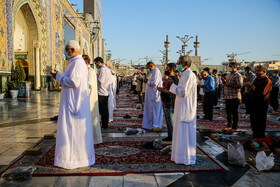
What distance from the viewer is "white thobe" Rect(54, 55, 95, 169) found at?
3594 millimetres

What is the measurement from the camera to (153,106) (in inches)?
261

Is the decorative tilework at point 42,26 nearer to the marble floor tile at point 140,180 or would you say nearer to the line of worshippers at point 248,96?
the line of worshippers at point 248,96

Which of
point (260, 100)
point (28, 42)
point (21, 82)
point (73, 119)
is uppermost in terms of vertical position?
point (28, 42)

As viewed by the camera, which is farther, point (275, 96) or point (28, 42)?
point (28, 42)

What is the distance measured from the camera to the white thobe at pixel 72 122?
141 inches

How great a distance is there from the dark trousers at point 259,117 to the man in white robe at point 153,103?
2227 millimetres

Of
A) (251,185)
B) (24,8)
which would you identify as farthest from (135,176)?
(24,8)

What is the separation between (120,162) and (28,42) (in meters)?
16.2

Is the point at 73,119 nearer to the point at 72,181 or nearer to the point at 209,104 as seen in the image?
the point at 72,181

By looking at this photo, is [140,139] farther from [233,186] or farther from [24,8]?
[24,8]

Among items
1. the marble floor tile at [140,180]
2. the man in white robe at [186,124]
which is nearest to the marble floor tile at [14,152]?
the marble floor tile at [140,180]

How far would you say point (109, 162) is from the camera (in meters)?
3.91

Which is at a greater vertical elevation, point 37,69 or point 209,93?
point 37,69

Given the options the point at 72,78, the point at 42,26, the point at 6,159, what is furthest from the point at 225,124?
the point at 42,26
